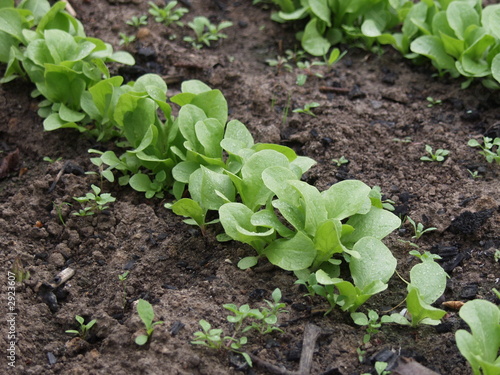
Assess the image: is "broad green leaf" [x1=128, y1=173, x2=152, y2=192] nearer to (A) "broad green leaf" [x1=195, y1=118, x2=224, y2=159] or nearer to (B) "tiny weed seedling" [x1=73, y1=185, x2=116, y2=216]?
(B) "tiny weed seedling" [x1=73, y1=185, x2=116, y2=216]

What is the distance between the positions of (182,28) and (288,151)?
176 cm

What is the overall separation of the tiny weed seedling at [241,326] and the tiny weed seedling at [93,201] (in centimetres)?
86

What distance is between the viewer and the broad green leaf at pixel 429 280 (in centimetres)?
224

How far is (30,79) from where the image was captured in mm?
3559

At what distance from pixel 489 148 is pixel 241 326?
64.5 inches

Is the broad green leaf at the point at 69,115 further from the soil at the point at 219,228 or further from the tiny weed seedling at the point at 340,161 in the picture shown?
the tiny weed seedling at the point at 340,161

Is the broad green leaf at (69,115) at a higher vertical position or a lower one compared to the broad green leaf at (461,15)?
lower

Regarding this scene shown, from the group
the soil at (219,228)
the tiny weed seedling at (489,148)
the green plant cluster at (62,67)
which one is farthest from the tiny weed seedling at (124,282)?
the tiny weed seedling at (489,148)

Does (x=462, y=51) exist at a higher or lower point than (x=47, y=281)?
higher

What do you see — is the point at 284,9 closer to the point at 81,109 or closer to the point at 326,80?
the point at 326,80

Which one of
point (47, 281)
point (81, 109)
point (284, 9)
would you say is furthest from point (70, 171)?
point (284, 9)

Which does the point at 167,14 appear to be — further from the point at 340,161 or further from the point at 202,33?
the point at 340,161

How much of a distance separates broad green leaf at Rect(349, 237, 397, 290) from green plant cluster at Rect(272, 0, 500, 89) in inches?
57.3

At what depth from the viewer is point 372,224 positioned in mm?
2451
